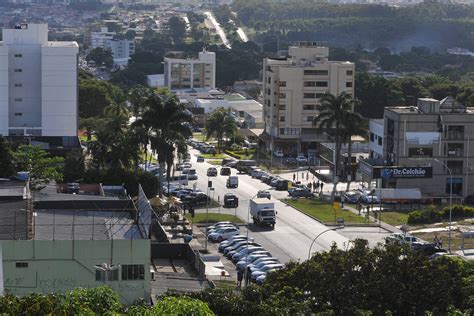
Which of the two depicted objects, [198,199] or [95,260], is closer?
[95,260]

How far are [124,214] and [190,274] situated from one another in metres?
2.84

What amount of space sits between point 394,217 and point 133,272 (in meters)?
31.2

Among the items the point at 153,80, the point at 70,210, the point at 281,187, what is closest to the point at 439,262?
the point at 70,210

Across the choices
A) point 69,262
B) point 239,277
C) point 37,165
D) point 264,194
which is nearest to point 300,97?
point 264,194

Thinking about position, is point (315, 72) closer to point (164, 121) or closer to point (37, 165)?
point (164, 121)

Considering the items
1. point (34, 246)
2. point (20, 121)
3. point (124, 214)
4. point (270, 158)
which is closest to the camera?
point (34, 246)

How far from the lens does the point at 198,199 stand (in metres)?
67.1

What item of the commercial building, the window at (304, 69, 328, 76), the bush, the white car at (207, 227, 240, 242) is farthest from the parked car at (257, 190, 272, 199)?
the window at (304, 69, 328, 76)

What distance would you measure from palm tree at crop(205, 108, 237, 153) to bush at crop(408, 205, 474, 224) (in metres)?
32.7

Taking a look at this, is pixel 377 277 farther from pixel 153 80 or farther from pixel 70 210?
pixel 153 80

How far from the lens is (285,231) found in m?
58.5

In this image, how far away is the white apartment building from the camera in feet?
256

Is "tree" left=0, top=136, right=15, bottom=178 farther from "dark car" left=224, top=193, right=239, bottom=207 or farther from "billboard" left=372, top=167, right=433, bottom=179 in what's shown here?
"billboard" left=372, top=167, right=433, bottom=179

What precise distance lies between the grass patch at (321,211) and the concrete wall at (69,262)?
2866cm
